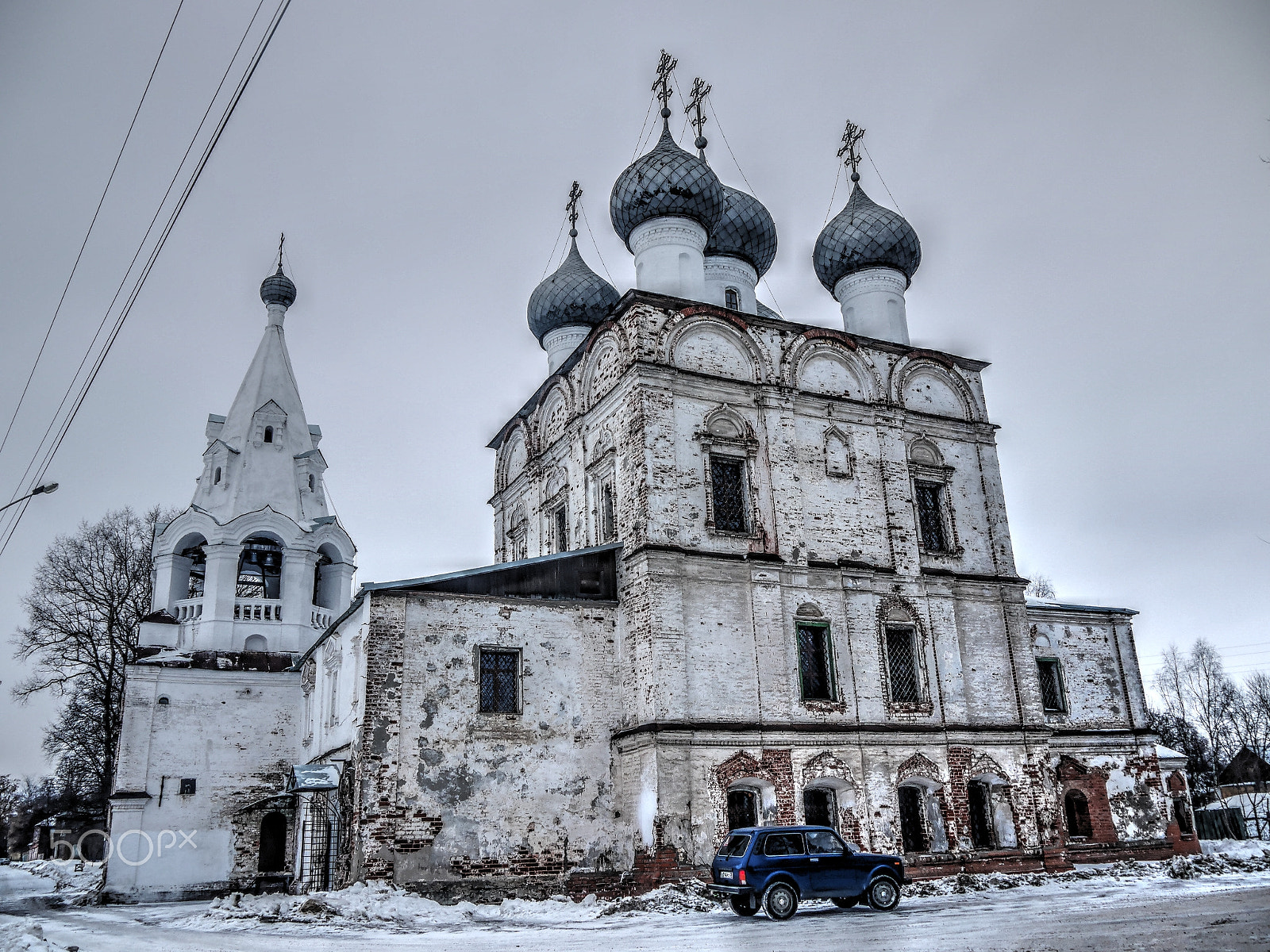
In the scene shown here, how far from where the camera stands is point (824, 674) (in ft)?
53.8

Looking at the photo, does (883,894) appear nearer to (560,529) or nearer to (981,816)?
(981,816)

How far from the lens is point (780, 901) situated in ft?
37.6

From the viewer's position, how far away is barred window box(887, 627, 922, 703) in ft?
55.2

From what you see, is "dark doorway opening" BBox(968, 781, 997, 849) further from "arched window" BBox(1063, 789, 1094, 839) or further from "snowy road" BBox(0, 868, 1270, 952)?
"snowy road" BBox(0, 868, 1270, 952)

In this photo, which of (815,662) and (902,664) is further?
(902,664)

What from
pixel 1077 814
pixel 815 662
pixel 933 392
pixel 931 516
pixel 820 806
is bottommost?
pixel 1077 814

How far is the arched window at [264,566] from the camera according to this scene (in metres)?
20.5

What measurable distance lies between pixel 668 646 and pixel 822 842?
391 centimetres

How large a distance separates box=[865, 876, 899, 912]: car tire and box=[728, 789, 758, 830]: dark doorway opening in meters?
3.22

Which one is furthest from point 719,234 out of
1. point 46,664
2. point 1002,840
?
point 46,664

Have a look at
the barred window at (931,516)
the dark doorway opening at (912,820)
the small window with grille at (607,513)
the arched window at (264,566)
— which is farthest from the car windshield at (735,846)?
the arched window at (264,566)

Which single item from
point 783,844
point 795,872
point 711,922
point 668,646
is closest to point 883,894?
point 795,872

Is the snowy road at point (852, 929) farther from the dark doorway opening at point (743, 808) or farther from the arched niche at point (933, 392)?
the arched niche at point (933, 392)

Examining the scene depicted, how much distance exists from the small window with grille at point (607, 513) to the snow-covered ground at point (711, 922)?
5888mm
